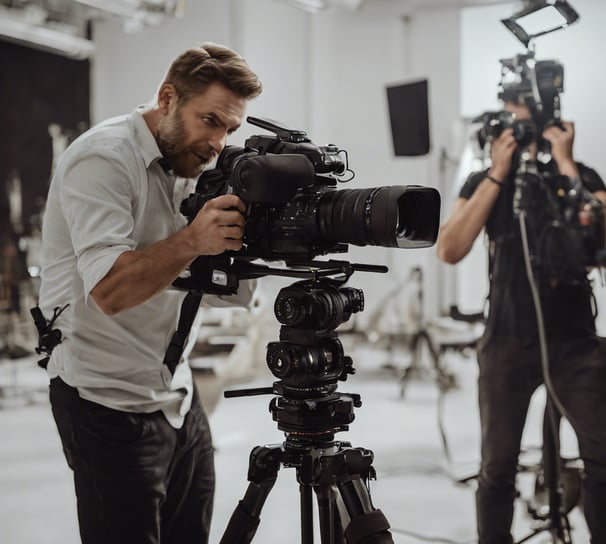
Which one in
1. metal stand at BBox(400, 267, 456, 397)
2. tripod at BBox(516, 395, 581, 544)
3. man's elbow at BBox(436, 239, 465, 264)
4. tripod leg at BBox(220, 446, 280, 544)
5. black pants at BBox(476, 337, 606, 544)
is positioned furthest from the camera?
metal stand at BBox(400, 267, 456, 397)

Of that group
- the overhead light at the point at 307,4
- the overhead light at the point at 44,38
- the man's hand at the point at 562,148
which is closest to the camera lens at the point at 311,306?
the man's hand at the point at 562,148

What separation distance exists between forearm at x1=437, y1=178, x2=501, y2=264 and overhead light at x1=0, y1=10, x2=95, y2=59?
A: 4.92 meters

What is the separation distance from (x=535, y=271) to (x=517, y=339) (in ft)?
0.64

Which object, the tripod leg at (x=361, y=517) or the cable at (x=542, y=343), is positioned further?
the cable at (x=542, y=343)

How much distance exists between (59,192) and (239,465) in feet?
7.85

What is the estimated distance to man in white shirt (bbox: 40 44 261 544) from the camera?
1.39 meters

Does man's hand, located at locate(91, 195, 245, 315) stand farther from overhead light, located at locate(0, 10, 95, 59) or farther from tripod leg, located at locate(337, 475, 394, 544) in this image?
overhead light, located at locate(0, 10, 95, 59)

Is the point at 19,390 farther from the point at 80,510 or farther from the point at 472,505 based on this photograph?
the point at 80,510

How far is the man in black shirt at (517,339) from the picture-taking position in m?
1.93

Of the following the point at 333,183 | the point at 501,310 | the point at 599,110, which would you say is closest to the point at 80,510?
the point at 333,183

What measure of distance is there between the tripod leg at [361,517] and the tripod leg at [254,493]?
0.44 ft

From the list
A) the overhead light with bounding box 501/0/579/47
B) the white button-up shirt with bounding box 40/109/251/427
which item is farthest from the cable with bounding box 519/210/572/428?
the white button-up shirt with bounding box 40/109/251/427

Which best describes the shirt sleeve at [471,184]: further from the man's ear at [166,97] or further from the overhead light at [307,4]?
the overhead light at [307,4]

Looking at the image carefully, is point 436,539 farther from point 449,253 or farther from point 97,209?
point 97,209
